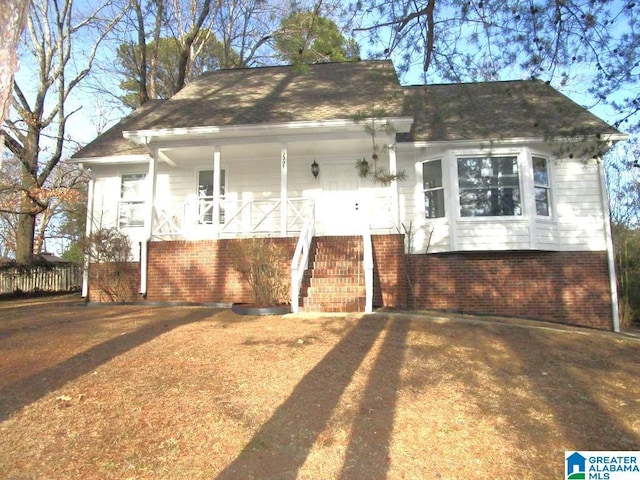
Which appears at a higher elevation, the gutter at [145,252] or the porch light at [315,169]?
the porch light at [315,169]

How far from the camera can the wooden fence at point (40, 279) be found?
1778 cm

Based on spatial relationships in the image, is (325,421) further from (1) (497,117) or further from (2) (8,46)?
(1) (497,117)

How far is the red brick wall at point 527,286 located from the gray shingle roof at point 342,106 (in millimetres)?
2908

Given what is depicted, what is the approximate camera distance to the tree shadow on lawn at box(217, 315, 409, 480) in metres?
3.45

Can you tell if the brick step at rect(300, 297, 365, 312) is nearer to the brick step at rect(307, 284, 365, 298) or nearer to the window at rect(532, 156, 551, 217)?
the brick step at rect(307, 284, 365, 298)

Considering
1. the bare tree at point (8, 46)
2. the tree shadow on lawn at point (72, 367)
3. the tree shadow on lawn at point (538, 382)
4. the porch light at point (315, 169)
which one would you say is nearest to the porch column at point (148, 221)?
the tree shadow on lawn at point (72, 367)

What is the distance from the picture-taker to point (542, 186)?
11.1 meters

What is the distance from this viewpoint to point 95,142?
1375 cm

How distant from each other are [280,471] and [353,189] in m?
9.88

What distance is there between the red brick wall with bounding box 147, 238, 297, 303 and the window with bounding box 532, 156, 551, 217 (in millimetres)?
5832

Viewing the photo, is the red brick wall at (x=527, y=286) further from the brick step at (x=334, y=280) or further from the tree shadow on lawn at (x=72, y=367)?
the tree shadow on lawn at (x=72, y=367)

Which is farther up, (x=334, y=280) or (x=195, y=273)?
(x=195, y=273)

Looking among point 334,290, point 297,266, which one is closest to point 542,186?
point 334,290

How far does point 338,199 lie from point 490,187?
390 cm
